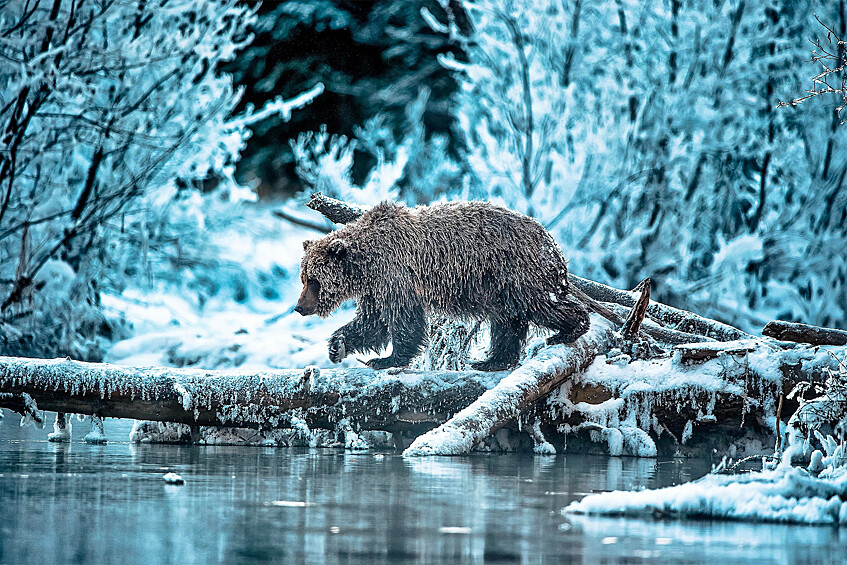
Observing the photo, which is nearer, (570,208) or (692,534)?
(692,534)

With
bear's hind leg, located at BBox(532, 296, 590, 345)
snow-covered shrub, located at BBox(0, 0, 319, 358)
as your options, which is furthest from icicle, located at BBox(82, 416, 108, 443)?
snow-covered shrub, located at BBox(0, 0, 319, 358)

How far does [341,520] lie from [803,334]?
18.5 ft

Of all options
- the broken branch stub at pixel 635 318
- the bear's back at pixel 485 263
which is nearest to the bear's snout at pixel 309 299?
the bear's back at pixel 485 263

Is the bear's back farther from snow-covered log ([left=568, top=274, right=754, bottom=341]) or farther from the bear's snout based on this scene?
snow-covered log ([left=568, top=274, right=754, bottom=341])

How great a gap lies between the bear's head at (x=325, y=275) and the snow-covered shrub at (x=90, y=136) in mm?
5434

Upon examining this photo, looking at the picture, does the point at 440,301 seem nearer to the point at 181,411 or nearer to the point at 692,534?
the point at 181,411

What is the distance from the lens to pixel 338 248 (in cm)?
821

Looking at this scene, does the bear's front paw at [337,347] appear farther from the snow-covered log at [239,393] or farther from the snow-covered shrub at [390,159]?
the snow-covered shrub at [390,159]

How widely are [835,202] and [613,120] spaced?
378cm

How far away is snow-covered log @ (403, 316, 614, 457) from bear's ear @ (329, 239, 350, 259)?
189 centimetres

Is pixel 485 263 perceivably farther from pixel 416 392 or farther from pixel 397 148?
pixel 397 148

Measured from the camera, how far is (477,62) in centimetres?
1781

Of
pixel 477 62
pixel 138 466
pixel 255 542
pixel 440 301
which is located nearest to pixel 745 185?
pixel 477 62

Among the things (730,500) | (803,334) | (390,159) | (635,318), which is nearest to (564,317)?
(635,318)
